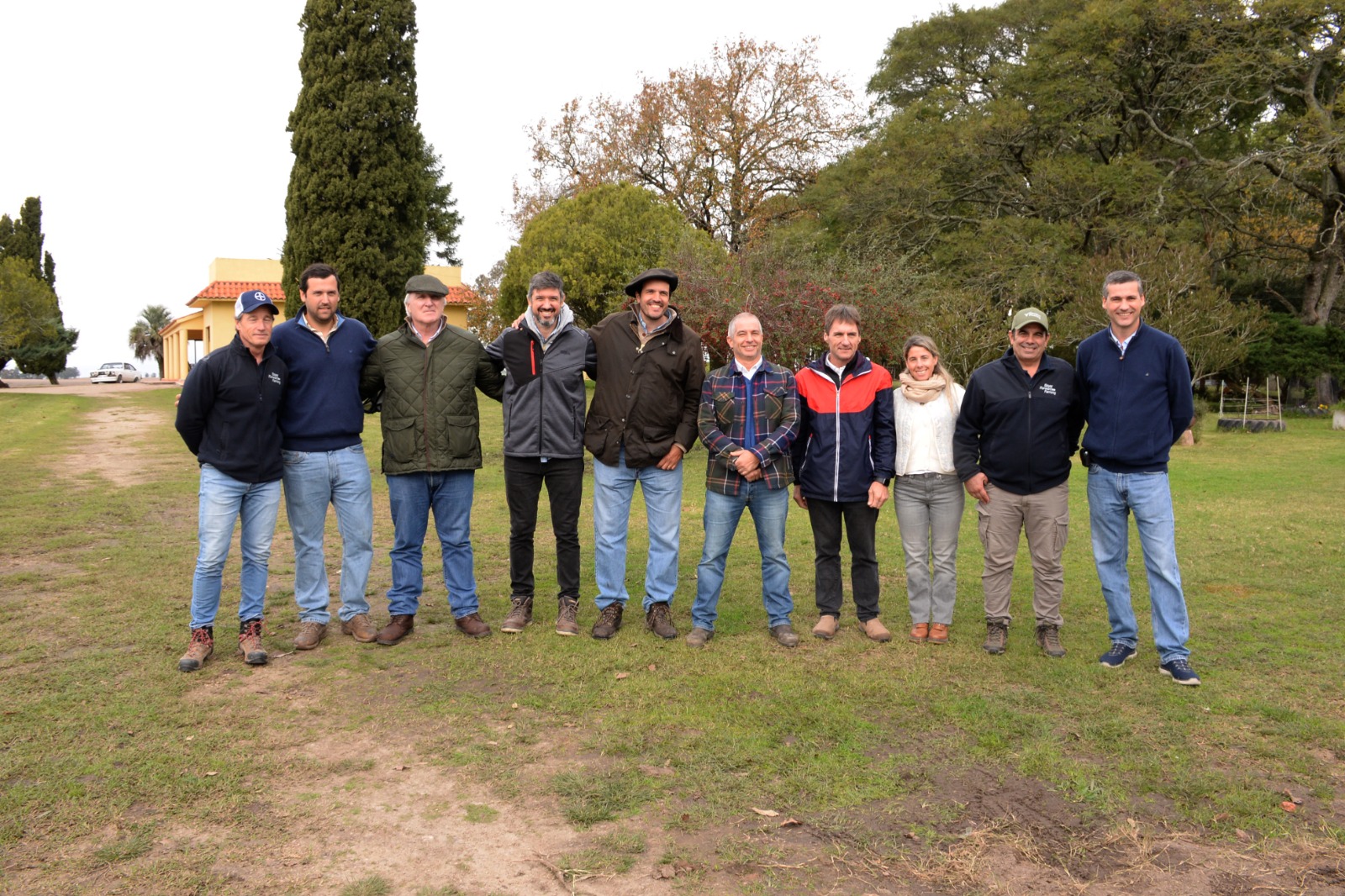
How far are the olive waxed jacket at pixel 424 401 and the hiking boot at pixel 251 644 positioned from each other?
1.11 metres

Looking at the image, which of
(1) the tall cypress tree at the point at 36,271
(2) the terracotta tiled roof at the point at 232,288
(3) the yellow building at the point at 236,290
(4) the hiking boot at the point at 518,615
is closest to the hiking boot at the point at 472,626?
(4) the hiking boot at the point at 518,615

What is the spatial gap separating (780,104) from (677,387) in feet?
92.2

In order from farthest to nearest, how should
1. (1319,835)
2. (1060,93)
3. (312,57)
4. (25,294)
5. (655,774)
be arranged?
1. (25,294)
2. (1060,93)
3. (312,57)
4. (655,774)
5. (1319,835)

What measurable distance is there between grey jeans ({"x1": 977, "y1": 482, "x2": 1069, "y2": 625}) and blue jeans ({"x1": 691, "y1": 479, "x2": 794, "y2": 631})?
1177mm

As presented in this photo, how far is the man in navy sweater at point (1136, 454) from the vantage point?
199 inches

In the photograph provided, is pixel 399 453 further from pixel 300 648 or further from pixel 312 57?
pixel 312 57

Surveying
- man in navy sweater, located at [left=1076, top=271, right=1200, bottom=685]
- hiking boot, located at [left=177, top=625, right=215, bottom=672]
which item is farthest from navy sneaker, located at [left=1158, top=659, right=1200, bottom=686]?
hiking boot, located at [left=177, top=625, right=215, bottom=672]

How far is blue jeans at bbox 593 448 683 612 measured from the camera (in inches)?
230

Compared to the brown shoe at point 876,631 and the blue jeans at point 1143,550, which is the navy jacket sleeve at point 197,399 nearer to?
the brown shoe at point 876,631

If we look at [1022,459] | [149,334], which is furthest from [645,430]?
[149,334]

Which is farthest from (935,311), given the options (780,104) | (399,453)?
(399,453)

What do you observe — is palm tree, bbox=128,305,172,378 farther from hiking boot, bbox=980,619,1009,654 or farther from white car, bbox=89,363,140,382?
hiking boot, bbox=980,619,1009,654

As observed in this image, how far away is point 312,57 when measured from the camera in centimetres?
2205

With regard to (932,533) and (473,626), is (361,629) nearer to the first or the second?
(473,626)
